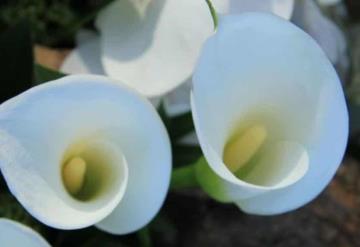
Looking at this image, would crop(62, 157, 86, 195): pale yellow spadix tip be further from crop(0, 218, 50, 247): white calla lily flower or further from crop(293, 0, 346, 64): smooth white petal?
crop(293, 0, 346, 64): smooth white petal

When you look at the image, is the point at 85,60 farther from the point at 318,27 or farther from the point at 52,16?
the point at 318,27

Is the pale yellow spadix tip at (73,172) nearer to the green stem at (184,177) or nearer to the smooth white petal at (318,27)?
the green stem at (184,177)

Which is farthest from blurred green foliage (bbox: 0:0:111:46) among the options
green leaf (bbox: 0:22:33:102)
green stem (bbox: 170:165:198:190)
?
green stem (bbox: 170:165:198:190)

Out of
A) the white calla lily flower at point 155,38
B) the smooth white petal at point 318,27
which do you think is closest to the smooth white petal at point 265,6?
the white calla lily flower at point 155,38

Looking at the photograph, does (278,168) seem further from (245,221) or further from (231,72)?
(245,221)

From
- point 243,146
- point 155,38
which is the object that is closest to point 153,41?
point 155,38
